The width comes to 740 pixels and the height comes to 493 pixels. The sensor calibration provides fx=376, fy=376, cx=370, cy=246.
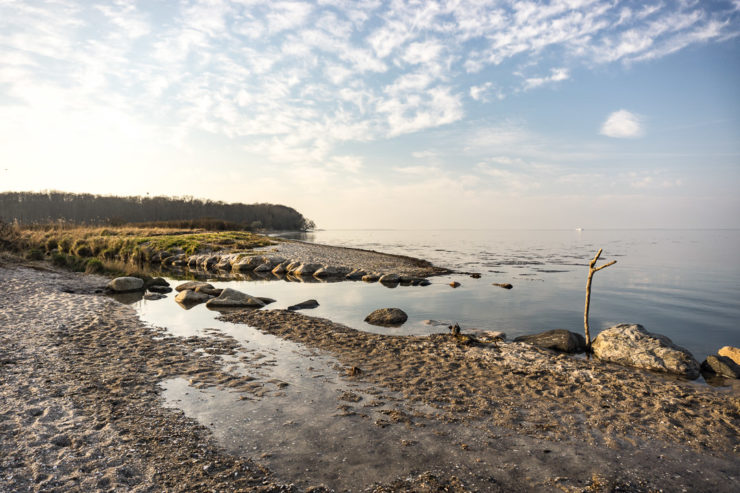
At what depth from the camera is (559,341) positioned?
11859mm

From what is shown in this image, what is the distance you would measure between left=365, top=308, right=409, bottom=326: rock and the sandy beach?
337 centimetres

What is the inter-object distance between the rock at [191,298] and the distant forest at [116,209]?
80573mm

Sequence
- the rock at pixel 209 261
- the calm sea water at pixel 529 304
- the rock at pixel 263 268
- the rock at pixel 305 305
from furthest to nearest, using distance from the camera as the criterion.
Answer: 1. the rock at pixel 209 261
2. the rock at pixel 263 268
3. the rock at pixel 305 305
4. the calm sea water at pixel 529 304

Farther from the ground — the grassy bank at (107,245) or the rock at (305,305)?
the grassy bank at (107,245)

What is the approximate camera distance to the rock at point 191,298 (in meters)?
17.3

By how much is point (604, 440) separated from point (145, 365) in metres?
9.64

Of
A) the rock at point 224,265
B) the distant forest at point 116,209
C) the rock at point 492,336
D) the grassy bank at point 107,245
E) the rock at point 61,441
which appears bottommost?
the rock at point 224,265

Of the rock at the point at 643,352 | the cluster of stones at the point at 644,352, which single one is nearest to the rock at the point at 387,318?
the cluster of stones at the point at 644,352

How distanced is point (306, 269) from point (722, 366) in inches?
989

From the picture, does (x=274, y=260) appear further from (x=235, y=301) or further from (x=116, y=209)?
(x=116, y=209)

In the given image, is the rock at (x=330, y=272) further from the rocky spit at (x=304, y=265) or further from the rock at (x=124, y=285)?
the rock at (x=124, y=285)

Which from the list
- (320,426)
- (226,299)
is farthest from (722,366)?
(226,299)

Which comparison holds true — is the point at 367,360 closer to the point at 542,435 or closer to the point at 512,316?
the point at 542,435

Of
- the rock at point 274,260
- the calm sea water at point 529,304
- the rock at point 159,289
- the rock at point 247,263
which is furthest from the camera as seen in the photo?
the rock at point 274,260
